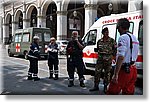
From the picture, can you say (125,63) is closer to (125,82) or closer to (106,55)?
(125,82)

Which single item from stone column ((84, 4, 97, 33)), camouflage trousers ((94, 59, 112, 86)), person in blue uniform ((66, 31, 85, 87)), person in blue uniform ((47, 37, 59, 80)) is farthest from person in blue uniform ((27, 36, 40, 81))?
stone column ((84, 4, 97, 33))

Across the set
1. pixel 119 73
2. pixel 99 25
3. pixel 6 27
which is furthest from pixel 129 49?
pixel 6 27

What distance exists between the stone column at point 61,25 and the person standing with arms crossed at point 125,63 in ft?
55.0

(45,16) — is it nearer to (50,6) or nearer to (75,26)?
(50,6)

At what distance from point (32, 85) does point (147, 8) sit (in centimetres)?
302

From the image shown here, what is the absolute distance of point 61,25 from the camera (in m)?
20.6

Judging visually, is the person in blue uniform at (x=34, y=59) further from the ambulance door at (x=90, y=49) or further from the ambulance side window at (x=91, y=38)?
the ambulance side window at (x=91, y=38)

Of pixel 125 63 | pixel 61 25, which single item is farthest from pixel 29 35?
pixel 61 25

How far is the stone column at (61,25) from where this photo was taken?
2034cm

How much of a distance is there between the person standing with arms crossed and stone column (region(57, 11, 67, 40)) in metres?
16.8

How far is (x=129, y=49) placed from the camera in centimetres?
371

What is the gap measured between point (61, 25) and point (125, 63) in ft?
56.2

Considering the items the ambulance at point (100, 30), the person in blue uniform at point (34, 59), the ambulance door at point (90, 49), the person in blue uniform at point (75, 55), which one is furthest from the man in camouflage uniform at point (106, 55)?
the person in blue uniform at point (34, 59)

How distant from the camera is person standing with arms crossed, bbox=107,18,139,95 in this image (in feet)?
12.0
